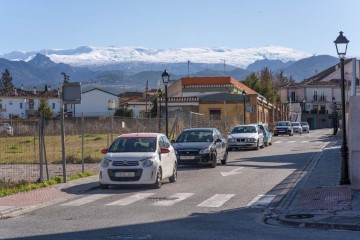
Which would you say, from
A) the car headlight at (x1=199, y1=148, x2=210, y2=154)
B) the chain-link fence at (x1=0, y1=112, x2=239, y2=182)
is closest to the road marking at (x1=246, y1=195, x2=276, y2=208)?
the chain-link fence at (x1=0, y1=112, x2=239, y2=182)

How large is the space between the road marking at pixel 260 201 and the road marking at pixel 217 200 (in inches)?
27.0

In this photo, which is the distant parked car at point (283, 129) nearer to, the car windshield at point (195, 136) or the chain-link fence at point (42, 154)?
the chain-link fence at point (42, 154)

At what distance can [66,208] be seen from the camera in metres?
16.2

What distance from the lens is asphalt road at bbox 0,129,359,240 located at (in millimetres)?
12172

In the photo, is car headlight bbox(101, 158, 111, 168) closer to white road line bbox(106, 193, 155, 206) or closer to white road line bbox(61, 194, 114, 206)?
white road line bbox(61, 194, 114, 206)

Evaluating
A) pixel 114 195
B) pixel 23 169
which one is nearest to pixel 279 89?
pixel 23 169

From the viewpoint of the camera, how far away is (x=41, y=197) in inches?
705

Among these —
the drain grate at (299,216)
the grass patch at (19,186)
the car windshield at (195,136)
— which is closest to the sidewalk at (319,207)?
the drain grate at (299,216)

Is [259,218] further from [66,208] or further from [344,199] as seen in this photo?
[66,208]

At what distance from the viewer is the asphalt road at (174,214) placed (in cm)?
1217

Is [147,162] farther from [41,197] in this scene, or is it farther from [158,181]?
[41,197]

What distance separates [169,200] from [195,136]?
11594 millimetres

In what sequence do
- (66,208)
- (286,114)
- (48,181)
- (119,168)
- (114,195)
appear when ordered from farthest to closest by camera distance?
(286,114)
(48,181)
(119,168)
(114,195)
(66,208)

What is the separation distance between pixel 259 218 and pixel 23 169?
15.9 metres
